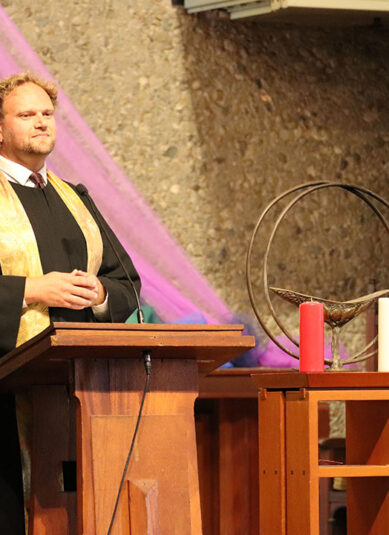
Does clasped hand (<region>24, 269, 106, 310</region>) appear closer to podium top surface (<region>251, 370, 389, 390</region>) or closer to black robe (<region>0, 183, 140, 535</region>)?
black robe (<region>0, 183, 140, 535</region>)

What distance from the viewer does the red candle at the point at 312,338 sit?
94.3 inches

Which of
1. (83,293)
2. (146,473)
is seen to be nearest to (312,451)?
(146,473)

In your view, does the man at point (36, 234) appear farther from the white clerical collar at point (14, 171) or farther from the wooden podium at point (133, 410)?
the wooden podium at point (133, 410)

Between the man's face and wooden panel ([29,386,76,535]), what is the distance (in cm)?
79

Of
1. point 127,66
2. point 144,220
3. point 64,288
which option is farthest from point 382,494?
point 127,66

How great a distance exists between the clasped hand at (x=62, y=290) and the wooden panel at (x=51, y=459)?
0.21 m

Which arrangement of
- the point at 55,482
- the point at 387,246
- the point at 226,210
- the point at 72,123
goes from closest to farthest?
the point at 55,482
the point at 72,123
the point at 226,210
the point at 387,246

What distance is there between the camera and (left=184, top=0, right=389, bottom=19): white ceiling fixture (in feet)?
14.7

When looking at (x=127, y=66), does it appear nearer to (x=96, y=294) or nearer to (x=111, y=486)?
(x=96, y=294)

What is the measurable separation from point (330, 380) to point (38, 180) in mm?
1149

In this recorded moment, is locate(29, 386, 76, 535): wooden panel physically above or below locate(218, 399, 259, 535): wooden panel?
above

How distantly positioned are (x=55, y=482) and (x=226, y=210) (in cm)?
270

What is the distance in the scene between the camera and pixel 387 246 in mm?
5266

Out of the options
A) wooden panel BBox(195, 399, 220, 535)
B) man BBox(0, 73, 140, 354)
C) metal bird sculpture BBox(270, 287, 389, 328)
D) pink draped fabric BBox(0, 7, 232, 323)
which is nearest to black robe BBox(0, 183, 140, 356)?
man BBox(0, 73, 140, 354)
